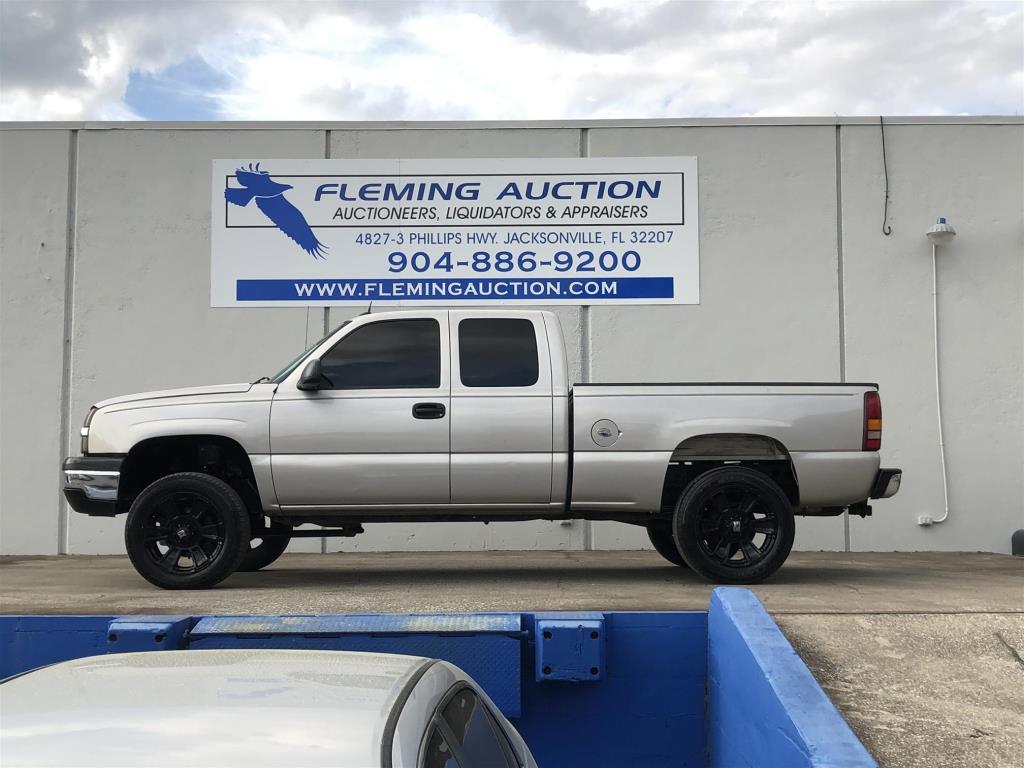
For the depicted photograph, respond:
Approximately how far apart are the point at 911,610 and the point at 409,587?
3435mm

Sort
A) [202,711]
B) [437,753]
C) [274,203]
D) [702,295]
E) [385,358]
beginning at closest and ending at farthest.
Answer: [202,711] → [437,753] → [385,358] → [702,295] → [274,203]

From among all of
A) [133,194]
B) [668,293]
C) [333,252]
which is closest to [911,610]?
[668,293]

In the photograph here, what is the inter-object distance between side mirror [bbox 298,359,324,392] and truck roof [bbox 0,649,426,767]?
4836 mm

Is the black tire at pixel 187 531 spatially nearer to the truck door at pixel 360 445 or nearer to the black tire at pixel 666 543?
the truck door at pixel 360 445

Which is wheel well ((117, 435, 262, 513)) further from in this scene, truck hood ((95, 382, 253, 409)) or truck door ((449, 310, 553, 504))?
truck door ((449, 310, 553, 504))

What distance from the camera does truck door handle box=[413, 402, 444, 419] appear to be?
24.8ft

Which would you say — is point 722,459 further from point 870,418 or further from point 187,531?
point 187,531

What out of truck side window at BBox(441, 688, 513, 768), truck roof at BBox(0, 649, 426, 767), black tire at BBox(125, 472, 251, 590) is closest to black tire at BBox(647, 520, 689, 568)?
black tire at BBox(125, 472, 251, 590)

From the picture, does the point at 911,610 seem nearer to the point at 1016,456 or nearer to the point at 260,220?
the point at 1016,456

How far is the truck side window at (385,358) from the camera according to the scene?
25.2 feet

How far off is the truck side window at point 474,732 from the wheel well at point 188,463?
4.97 meters

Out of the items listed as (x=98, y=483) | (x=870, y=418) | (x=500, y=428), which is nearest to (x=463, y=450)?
(x=500, y=428)

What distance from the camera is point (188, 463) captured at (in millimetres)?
7941

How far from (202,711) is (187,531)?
568 centimetres
